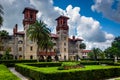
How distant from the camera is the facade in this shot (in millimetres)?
77188

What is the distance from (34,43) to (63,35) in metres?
15.0

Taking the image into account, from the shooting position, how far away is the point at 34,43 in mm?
79000

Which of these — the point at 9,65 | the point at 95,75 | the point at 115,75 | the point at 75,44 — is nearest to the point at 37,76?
the point at 95,75

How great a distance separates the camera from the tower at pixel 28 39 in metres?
76.9

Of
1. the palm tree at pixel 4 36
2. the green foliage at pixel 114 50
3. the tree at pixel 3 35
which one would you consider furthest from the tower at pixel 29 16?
the green foliage at pixel 114 50

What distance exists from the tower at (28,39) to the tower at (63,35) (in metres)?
13.5

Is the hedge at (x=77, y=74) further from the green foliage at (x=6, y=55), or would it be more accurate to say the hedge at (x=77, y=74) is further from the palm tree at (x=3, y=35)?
the palm tree at (x=3, y=35)

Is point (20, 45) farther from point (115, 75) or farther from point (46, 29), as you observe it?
point (115, 75)

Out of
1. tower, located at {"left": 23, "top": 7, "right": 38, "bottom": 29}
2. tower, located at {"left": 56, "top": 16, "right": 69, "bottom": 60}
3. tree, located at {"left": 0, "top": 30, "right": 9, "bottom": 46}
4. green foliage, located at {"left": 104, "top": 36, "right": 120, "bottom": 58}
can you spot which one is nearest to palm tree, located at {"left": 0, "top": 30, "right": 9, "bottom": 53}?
tree, located at {"left": 0, "top": 30, "right": 9, "bottom": 46}

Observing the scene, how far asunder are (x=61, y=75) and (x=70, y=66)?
1391cm

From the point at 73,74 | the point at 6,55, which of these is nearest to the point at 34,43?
the point at 6,55

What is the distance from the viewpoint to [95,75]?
24.1m

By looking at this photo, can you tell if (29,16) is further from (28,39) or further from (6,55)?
(6,55)

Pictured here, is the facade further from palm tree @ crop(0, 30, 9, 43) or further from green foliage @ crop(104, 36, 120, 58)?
green foliage @ crop(104, 36, 120, 58)
